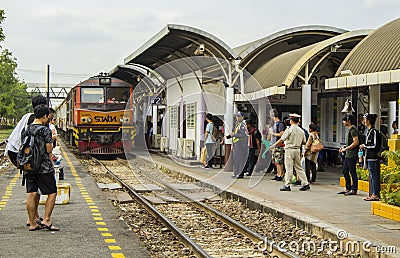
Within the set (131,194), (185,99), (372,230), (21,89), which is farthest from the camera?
(21,89)

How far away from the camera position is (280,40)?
20.2 meters

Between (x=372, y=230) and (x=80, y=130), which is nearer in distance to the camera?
(x=372, y=230)

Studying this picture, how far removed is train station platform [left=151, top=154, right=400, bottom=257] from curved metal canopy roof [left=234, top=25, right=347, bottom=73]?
382cm

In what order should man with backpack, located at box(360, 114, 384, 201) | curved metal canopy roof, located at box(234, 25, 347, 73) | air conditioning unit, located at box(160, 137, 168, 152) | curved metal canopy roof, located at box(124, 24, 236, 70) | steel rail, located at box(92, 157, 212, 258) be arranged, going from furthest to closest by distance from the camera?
air conditioning unit, located at box(160, 137, 168, 152), curved metal canopy roof, located at box(234, 25, 347, 73), curved metal canopy roof, located at box(124, 24, 236, 70), man with backpack, located at box(360, 114, 384, 201), steel rail, located at box(92, 157, 212, 258)

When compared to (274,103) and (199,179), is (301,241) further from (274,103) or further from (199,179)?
(274,103)

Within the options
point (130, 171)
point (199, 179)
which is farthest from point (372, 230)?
point (130, 171)

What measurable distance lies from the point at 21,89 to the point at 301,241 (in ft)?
238

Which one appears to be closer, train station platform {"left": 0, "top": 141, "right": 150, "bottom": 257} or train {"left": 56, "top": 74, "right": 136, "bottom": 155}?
train station platform {"left": 0, "top": 141, "right": 150, "bottom": 257}

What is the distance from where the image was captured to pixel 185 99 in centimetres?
2414

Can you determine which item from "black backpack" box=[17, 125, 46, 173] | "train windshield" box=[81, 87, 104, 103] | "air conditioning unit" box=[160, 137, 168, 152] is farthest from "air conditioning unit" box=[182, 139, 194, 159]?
"black backpack" box=[17, 125, 46, 173]

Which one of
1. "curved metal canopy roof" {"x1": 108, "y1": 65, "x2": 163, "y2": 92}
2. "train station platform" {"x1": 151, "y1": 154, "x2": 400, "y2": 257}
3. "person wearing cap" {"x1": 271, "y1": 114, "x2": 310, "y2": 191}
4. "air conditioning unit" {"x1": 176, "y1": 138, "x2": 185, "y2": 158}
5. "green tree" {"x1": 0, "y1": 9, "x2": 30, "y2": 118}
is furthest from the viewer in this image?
"green tree" {"x1": 0, "y1": 9, "x2": 30, "y2": 118}

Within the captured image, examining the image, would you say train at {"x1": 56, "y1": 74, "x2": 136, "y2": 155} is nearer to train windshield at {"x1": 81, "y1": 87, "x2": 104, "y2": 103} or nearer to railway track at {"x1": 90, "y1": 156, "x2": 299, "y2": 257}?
train windshield at {"x1": 81, "y1": 87, "x2": 104, "y2": 103}

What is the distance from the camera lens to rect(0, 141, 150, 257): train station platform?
8156mm

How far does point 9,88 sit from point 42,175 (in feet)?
163
